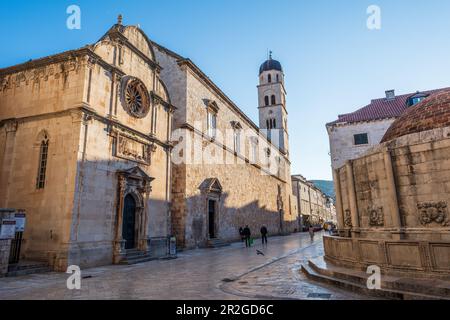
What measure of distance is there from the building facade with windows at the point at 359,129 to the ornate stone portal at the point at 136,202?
60.2ft

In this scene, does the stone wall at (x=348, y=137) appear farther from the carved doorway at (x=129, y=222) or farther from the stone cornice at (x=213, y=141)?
the carved doorway at (x=129, y=222)

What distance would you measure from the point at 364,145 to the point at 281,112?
22032mm

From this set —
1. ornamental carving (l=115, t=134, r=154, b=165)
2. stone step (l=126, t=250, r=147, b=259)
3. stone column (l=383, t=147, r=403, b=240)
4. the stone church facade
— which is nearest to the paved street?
the stone church facade

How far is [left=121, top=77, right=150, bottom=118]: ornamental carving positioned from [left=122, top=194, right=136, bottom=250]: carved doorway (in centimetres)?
459

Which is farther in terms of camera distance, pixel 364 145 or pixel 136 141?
pixel 364 145

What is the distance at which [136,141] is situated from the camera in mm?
15602

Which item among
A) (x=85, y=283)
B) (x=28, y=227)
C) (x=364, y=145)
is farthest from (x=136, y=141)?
(x=364, y=145)

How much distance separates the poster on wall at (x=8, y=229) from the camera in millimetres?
9664

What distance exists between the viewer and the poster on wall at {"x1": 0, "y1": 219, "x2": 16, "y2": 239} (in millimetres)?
9664

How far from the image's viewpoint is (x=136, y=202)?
15.4m

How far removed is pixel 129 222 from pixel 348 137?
864 inches

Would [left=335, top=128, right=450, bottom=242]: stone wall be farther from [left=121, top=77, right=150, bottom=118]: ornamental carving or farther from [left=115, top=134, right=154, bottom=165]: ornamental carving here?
[left=121, top=77, right=150, bottom=118]: ornamental carving

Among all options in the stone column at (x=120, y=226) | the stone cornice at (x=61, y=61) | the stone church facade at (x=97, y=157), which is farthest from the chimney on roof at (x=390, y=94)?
the stone column at (x=120, y=226)
